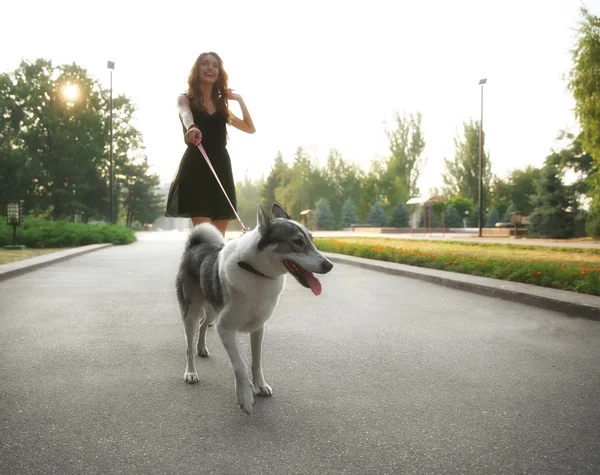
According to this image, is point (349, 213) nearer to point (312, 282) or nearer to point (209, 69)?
point (209, 69)

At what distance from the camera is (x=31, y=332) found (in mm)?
5477

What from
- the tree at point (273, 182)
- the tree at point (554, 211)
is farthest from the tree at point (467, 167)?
the tree at point (554, 211)

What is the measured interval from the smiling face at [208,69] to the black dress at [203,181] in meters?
0.34

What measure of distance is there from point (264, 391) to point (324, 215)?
5729 cm

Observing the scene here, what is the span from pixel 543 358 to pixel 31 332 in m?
4.96

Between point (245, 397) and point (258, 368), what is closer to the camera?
point (245, 397)

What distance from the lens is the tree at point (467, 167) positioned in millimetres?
62281

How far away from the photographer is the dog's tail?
4.12 meters

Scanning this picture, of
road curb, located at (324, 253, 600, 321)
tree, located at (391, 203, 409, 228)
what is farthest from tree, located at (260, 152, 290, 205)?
road curb, located at (324, 253, 600, 321)

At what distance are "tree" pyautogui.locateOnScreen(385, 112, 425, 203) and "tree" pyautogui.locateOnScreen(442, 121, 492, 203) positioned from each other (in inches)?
185

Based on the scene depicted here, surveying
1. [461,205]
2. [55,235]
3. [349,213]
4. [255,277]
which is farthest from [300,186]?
[255,277]

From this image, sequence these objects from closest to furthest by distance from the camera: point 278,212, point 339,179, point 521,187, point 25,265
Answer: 1. point 278,212
2. point 25,265
3. point 339,179
4. point 521,187

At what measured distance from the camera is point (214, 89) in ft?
17.5

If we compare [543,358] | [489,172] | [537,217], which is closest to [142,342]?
[543,358]
